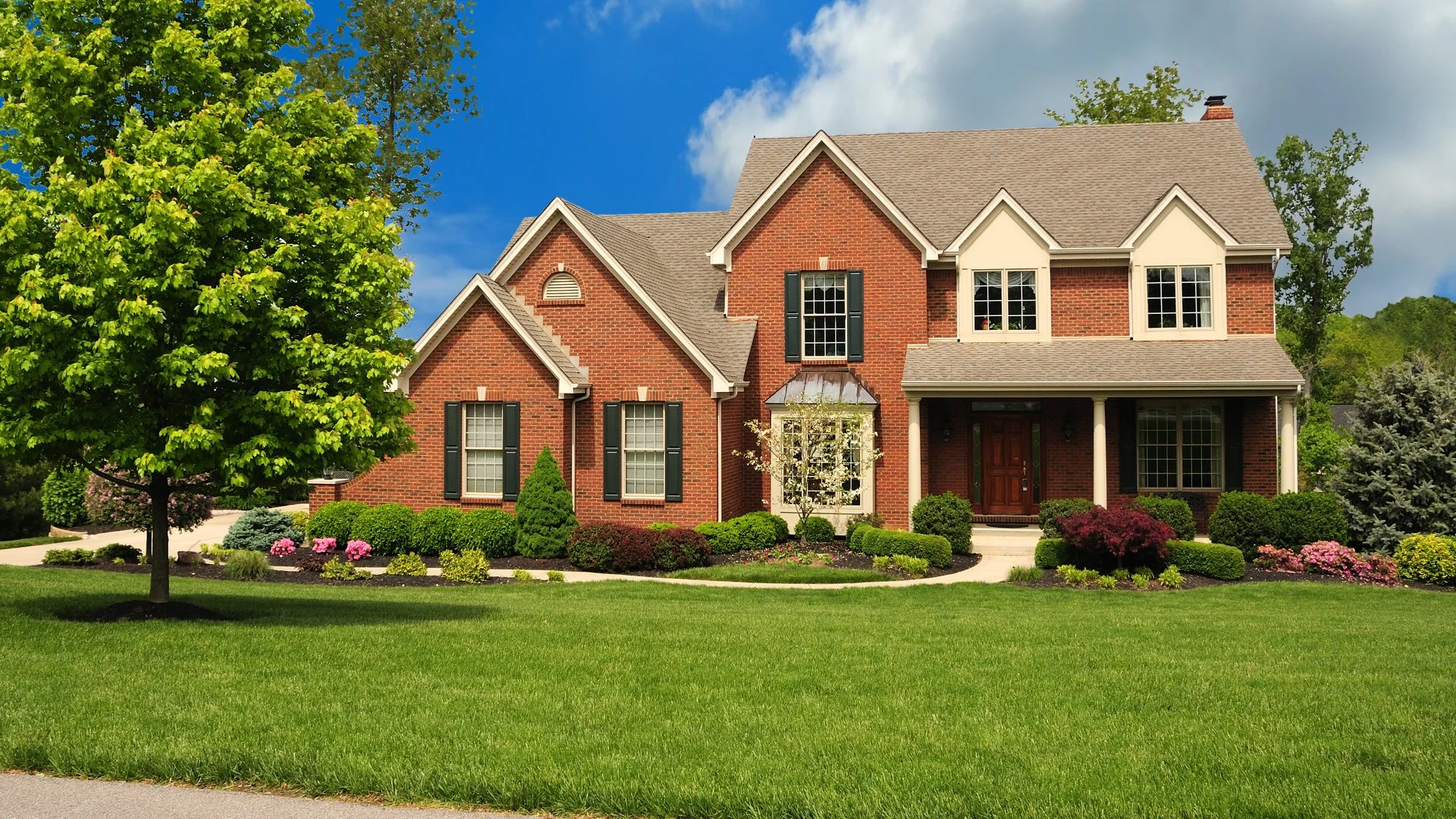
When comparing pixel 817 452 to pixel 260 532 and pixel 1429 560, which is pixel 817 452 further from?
pixel 260 532

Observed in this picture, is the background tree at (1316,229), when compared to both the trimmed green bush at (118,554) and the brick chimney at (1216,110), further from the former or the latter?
the trimmed green bush at (118,554)

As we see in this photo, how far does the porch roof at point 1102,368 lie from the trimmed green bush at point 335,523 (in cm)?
1160

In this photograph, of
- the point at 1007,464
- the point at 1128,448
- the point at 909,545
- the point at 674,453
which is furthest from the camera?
the point at 1007,464

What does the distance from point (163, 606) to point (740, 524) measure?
36.2 feet

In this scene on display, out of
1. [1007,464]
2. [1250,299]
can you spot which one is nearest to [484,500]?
[1007,464]

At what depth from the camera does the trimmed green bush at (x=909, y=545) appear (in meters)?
19.3

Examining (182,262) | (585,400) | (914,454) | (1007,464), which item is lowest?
(1007,464)

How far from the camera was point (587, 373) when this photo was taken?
73.7 feet

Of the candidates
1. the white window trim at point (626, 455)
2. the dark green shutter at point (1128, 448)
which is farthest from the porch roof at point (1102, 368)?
the white window trim at point (626, 455)

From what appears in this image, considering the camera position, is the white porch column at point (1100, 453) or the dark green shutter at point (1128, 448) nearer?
the white porch column at point (1100, 453)

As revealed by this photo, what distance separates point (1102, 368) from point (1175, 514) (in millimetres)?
3491

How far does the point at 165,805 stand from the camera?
6.10 metres

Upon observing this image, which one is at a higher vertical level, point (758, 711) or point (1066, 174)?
point (1066, 174)

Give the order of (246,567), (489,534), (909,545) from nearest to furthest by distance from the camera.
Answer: (246,567), (909,545), (489,534)
